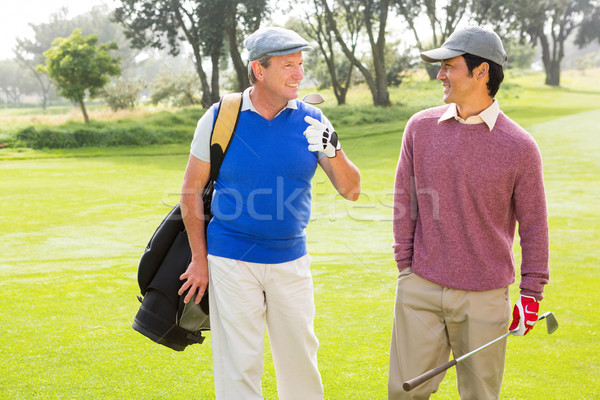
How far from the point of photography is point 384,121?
80.6ft

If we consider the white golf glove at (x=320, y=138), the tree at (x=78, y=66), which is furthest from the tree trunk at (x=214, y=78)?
the white golf glove at (x=320, y=138)

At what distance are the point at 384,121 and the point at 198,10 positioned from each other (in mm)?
12363

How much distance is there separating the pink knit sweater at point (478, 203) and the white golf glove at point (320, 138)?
34cm

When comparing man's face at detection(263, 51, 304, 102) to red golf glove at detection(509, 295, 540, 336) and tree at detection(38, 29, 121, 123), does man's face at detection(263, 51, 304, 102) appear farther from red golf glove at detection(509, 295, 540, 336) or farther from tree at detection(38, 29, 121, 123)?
tree at detection(38, 29, 121, 123)

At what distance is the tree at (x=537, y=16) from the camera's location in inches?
1528

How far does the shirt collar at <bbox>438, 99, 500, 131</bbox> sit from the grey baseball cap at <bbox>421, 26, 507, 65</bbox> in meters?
0.20

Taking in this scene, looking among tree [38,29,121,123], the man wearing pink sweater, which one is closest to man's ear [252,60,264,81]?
the man wearing pink sweater

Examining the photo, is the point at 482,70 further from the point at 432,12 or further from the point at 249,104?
the point at 432,12

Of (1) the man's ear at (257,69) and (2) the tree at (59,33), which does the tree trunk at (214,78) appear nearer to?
(1) the man's ear at (257,69)

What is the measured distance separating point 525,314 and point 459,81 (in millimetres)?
970

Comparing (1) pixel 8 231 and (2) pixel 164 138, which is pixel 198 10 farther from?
(1) pixel 8 231

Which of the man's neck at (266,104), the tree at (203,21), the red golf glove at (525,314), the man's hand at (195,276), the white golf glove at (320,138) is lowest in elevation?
the red golf glove at (525,314)

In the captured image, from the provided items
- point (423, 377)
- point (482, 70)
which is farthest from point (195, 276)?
point (482, 70)

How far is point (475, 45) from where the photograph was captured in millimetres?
2598
